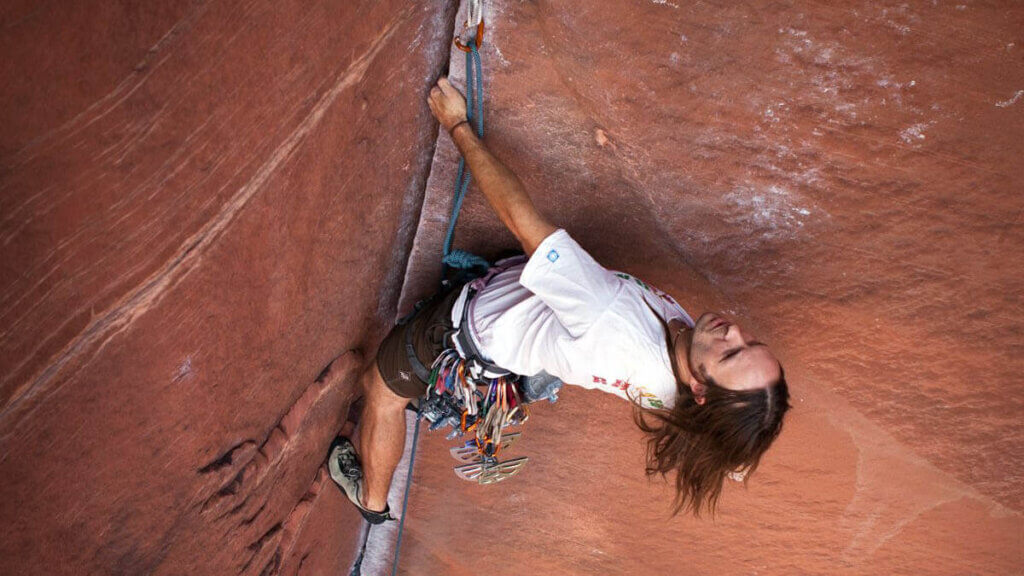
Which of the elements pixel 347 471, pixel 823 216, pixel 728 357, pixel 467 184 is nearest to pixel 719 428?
pixel 728 357

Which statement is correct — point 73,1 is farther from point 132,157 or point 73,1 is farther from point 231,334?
point 231,334

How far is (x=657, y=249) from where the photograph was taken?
81.8 inches

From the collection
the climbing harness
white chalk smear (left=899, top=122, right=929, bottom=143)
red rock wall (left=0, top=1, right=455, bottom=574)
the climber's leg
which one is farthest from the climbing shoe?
white chalk smear (left=899, top=122, right=929, bottom=143)

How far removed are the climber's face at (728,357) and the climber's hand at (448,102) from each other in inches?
33.0

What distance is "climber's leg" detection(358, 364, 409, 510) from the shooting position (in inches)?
90.0

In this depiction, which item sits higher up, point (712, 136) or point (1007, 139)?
point (712, 136)

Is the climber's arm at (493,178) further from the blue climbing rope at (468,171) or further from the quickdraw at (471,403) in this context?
the quickdraw at (471,403)

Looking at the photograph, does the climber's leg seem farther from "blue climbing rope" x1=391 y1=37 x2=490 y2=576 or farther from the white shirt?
the white shirt

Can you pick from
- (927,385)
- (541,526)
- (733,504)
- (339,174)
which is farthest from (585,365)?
(541,526)

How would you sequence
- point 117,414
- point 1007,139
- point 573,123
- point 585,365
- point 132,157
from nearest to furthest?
point 132,157 < point 117,414 < point 1007,139 < point 585,365 < point 573,123

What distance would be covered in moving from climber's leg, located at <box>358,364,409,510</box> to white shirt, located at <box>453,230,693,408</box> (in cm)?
59

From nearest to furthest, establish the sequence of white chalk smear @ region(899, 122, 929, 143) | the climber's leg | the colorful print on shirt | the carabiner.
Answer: white chalk smear @ region(899, 122, 929, 143)
the colorful print on shirt
the carabiner
the climber's leg

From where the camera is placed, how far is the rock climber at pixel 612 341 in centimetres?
164

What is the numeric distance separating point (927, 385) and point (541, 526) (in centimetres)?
146
